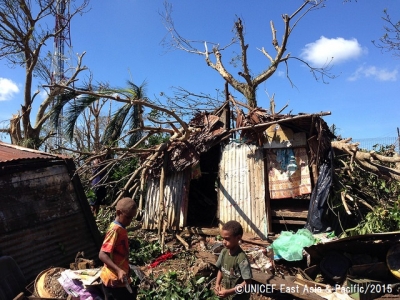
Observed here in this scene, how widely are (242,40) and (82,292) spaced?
31.9 feet

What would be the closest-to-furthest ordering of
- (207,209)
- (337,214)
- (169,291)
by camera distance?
(169,291) < (337,214) < (207,209)

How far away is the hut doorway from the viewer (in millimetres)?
9847

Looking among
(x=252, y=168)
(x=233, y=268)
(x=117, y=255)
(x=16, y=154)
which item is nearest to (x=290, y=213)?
(x=252, y=168)

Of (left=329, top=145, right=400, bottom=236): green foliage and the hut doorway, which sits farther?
the hut doorway

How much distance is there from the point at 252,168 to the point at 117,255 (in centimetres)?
496

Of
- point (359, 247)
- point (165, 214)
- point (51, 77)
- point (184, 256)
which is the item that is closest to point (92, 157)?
point (165, 214)

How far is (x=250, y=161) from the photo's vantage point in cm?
798

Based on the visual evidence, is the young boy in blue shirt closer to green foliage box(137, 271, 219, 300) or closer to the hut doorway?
green foliage box(137, 271, 219, 300)

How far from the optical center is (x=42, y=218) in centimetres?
580

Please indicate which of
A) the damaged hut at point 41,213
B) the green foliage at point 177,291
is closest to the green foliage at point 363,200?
the green foliage at point 177,291

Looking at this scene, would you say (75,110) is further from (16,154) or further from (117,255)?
(117,255)

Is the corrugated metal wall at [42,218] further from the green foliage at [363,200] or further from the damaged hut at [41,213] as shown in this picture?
the green foliage at [363,200]

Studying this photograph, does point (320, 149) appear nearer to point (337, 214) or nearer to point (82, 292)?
point (337, 214)

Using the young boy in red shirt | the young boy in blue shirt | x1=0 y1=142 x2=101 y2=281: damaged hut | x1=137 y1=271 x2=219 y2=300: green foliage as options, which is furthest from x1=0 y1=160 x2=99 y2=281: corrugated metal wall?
the young boy in blue shirt
